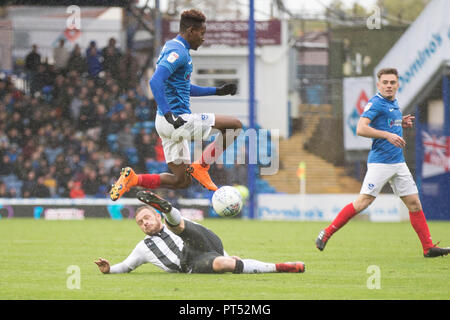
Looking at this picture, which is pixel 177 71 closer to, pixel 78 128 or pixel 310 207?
pixel 310 207

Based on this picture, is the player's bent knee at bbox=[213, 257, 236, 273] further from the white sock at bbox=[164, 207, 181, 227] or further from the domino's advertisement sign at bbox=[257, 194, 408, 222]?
the domino's advertisement sign at bbox=[257, 194, 408, 222]

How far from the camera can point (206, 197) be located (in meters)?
20.0

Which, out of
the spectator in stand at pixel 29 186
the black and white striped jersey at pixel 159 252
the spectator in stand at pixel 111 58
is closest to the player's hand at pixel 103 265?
the black and white striped jersey at pixel 159 252

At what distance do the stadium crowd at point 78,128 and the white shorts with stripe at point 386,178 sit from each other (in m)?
9.97

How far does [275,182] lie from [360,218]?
3.84 m

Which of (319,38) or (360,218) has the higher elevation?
(319,38)

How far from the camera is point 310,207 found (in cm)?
1984

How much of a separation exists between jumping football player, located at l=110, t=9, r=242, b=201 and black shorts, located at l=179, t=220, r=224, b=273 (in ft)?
3.73

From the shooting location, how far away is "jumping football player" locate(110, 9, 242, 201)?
28.7 feet

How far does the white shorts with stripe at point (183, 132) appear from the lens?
9070mm

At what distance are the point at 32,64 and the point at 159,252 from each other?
16958 mm

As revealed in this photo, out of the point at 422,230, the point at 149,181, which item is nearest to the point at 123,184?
the point at 149,181
